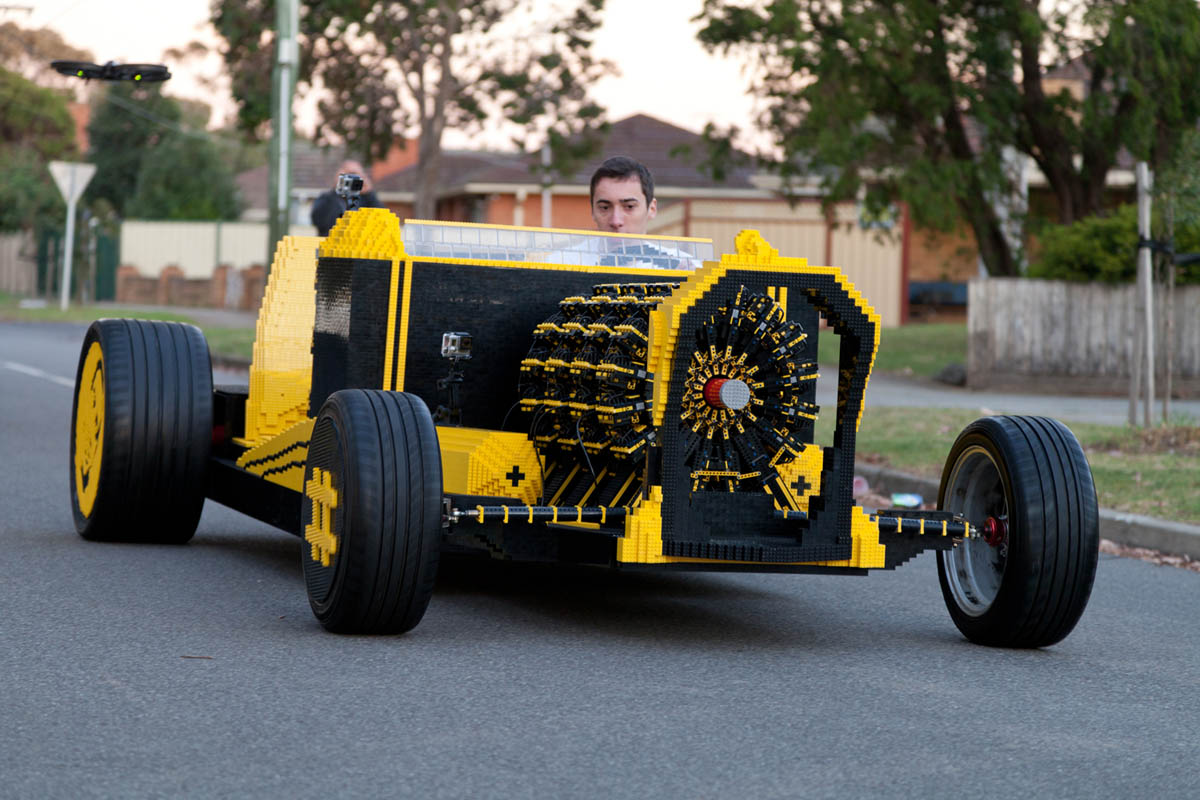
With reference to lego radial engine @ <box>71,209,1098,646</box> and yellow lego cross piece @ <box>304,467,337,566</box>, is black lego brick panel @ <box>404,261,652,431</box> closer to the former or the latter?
lego radial engine @ <box>71,209,1098,646</box>

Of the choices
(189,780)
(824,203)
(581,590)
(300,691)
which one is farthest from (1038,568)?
(824,203)

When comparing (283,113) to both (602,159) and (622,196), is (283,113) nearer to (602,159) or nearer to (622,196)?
(622,196)

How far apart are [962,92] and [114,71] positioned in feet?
36.3

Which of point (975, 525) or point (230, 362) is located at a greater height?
point (230, 362)

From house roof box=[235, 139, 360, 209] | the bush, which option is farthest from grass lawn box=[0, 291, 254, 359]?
house roof box=[235, 139, 360, 209]

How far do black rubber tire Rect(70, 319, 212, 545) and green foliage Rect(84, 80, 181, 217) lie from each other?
5221cm

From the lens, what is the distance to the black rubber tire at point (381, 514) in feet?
17.4

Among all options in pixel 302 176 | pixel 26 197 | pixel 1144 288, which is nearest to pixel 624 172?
pixel 1144 288

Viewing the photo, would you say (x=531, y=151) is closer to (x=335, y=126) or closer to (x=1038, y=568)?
(x=335, y=126)

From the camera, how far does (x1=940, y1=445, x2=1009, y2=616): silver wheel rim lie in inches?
238

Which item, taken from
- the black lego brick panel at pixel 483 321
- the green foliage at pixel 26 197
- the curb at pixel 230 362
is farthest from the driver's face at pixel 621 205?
the green foliage at pixel 26 197

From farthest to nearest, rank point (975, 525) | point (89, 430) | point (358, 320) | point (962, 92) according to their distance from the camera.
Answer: point (962, 92), point (89, 430), point (358, 320), point (975, 525)

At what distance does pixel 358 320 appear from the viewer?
21.6 ft

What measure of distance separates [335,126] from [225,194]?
28944mm
